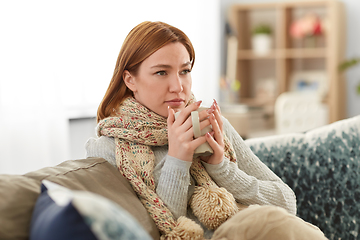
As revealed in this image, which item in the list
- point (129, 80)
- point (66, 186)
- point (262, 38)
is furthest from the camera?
point (262, 38)

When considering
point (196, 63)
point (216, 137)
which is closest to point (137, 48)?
point (216, 137)

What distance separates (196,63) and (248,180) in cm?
284

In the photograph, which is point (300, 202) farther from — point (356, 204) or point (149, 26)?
point (149, 26)

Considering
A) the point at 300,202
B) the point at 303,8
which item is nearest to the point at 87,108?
the point at 300,202

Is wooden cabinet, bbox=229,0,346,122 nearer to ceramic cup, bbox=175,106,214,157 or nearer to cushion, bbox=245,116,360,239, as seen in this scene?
cushion, bbox=245,116,360,239

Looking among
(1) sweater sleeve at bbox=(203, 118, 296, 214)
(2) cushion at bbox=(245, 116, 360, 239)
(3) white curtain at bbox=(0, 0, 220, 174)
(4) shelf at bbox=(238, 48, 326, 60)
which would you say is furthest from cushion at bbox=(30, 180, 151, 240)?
(4) shelf at bbox=(238, 48, 326, 60)

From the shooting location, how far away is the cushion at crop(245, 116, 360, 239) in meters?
1.47

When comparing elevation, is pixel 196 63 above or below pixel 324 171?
above

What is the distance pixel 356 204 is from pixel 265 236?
2.40 ft

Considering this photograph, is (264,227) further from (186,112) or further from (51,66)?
(51,66)

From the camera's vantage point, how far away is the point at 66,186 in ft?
2.97

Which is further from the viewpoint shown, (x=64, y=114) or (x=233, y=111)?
(x=233, y=111)

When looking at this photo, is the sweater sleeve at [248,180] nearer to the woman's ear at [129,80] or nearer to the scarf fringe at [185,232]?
the scarf fringe at [185,232]

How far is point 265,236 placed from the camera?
2.90 feet
